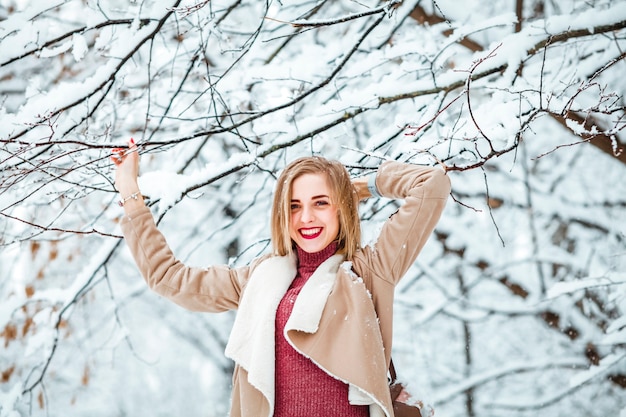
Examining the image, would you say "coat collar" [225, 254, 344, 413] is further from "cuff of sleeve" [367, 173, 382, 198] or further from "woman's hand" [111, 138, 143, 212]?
"woman's hand" [111, 138, 143, 212]

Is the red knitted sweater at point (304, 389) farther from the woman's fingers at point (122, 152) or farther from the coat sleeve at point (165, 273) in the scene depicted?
the woman's fingers at point (122, 152)

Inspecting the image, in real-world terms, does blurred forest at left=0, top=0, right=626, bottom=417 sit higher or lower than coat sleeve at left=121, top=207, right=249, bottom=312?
higher

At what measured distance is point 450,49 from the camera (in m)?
3.42

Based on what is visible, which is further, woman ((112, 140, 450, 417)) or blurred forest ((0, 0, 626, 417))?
blurred forest ((0, 0, 626, 417))

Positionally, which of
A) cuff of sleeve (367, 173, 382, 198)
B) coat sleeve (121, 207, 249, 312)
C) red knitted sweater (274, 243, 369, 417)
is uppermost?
cuff of sleeve (367, 173, 382, 198)

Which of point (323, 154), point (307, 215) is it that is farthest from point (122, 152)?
point (323, 154)

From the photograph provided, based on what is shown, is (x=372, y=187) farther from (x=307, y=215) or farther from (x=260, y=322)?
(x=260, y=322)

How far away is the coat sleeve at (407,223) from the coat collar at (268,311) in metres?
0.14

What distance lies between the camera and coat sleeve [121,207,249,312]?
2.00 m

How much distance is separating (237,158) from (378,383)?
122 cm

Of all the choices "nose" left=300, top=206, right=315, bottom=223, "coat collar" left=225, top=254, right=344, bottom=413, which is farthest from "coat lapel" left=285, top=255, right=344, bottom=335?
"nose" left=300, top=206, right=315, bottom=223

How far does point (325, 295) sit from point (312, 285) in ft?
0.24

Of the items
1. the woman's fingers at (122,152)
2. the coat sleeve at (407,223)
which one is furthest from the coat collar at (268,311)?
the woman's fingers at (122,152)

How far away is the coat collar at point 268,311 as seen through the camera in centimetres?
176
